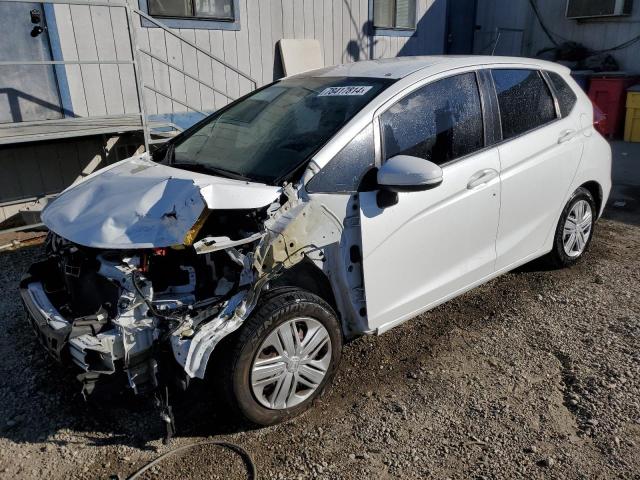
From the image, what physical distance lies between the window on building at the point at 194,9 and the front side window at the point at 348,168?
4.31 m

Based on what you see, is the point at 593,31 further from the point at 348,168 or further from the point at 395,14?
the point at 348,168

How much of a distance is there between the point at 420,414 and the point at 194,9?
550 centimetres

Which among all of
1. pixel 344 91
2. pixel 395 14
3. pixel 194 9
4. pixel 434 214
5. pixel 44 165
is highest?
pixel 194 9

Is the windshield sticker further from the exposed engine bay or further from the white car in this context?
the exposed engine bay

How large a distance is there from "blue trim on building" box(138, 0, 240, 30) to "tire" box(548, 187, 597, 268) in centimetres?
465

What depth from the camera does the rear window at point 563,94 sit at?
3.94 m

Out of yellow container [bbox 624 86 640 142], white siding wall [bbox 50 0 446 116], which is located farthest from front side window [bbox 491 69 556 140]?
yellow container [bbox 624 86 640 142]

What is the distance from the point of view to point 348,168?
2.80 m

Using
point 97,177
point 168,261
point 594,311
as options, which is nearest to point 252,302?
point 168,261

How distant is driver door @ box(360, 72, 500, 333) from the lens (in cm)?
283

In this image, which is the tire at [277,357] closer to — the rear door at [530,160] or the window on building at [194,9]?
the rear door at [530,160]

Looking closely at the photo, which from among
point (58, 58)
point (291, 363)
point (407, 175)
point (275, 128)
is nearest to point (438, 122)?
point (407, 175)

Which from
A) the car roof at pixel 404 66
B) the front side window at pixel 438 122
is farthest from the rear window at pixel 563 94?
the front side window at pixel 438 122

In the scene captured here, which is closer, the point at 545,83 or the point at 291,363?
the point at 291,363
